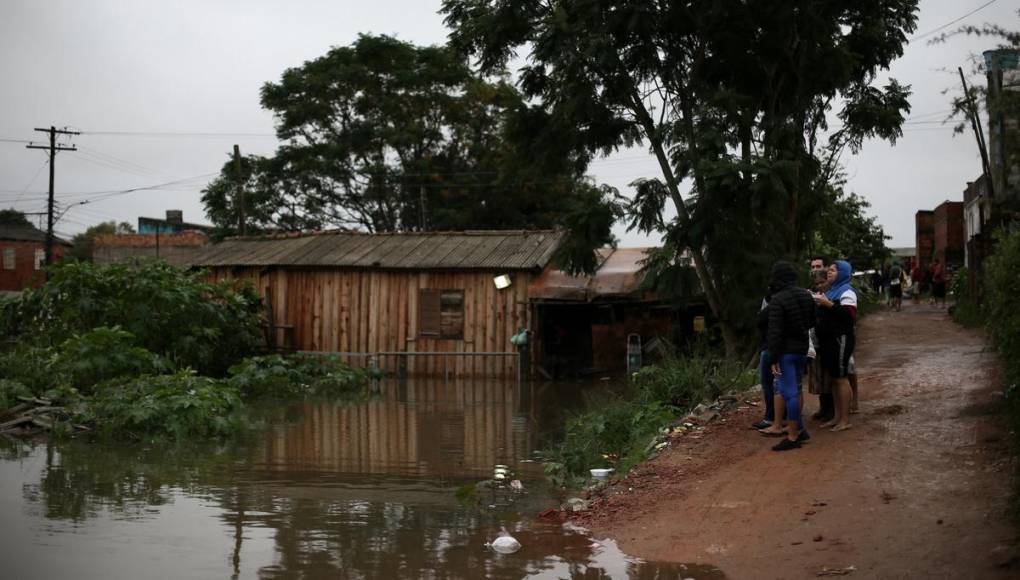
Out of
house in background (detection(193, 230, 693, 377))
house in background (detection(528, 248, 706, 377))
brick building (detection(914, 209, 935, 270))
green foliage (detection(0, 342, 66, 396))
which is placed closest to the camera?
green foliage (detection(0, 342, 66, 396))

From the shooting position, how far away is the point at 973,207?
91.8 feet

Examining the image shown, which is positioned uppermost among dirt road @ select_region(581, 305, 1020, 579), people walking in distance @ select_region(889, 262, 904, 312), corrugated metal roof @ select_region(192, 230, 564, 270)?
corrugated metal roof @ select_region(192, 230, 564, 270)

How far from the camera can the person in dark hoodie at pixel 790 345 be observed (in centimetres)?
978

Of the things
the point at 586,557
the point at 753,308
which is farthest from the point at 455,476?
the point at 753,308

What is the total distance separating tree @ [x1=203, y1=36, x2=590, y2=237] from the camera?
38.0 m

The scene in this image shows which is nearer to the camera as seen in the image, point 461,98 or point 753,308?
point 753,308

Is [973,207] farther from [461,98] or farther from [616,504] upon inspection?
[616,504]

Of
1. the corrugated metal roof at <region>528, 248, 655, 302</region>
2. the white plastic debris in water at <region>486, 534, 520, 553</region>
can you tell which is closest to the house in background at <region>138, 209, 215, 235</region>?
the corrugated metal roof at <region>528, 248, 655, 302</region>

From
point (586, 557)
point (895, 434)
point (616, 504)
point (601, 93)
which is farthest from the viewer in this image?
point (601, 93)

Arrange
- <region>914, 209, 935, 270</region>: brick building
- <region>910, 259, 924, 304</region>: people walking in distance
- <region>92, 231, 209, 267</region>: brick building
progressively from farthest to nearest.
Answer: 1. <region>92, 231, 209, 267</region>: brick building
2. <region>914, 209, 935, 270</region>: brick building
3. <region>910, 259, 924, 304</region>: people walking in distance

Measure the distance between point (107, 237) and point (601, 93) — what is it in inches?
1597

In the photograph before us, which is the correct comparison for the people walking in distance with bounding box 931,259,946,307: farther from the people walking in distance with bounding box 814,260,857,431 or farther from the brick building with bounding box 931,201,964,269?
the people walking in distance with bounding box 814,260,857,431

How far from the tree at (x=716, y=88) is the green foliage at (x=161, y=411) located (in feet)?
24.8

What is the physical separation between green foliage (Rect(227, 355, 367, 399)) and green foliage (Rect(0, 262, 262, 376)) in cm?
148
